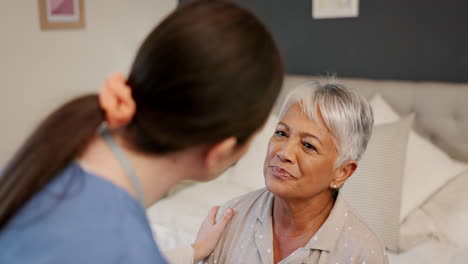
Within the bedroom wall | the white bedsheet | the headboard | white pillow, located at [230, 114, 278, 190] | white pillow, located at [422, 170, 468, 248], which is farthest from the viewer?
the bedroom wall

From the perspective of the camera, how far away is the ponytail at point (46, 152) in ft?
2.77

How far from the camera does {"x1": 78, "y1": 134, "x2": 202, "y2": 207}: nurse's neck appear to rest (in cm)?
89

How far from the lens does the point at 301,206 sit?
1563 mm

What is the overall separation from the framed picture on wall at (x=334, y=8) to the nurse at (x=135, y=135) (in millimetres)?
2514

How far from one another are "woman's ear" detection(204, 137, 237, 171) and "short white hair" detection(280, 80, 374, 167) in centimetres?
60

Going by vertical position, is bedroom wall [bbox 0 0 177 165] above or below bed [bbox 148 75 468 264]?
above

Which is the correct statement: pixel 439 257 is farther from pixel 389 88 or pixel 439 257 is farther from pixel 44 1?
pixel 44 1

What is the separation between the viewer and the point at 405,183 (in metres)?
2.54

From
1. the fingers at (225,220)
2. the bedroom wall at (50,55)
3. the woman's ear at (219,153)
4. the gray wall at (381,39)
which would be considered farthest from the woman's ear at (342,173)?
the bedroom wall at (50,55)

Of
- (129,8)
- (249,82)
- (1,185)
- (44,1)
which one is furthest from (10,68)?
(249,82)

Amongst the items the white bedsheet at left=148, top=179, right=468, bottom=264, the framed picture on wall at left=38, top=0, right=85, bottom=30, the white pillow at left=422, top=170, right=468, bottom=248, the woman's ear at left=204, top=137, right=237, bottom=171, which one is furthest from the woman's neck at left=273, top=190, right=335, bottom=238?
the framed picture on wall at left=38, top=0, right=85, bottom=30

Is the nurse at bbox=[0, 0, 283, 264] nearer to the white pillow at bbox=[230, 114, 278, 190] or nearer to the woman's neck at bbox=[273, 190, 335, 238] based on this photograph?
the woman's neck at bbox=[273, 190, 335, 238]

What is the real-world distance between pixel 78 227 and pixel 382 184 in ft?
6.00

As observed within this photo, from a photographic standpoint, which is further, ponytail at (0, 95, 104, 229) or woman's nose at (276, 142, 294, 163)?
woman's nose at (276, 142, 294, 163)
